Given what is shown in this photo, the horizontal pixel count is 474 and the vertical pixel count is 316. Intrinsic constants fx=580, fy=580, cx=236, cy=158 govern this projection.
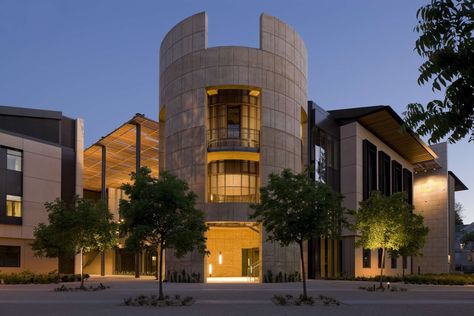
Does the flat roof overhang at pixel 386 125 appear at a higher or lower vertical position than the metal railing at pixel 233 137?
higher

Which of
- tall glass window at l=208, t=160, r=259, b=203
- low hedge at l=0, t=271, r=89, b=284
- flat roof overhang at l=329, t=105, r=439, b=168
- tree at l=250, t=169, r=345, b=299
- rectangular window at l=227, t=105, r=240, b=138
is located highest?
flat roof overhang at l=329, t=105, r=439, b=168

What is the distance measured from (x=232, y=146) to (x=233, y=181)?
361 cm

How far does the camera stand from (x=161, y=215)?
23.2m

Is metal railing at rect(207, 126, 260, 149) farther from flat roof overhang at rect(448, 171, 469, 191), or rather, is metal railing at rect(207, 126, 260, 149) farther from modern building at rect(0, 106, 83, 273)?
flat roof overhang at rect(448, 171, 469, 191)

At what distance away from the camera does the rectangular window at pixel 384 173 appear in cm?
6066

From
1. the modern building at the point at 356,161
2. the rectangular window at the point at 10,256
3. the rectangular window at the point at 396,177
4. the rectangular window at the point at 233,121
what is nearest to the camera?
the rectangular window at the point at 233,121

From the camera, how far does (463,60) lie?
6664mm

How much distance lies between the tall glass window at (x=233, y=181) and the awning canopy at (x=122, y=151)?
1320 centimetres

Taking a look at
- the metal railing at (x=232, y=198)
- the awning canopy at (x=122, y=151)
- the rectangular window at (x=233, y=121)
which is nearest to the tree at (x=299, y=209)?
the metal railing at (x=232, y=198)

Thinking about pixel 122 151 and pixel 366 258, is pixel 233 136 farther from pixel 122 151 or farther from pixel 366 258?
pixel 122 151

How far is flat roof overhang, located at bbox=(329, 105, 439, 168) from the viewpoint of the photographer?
53.5 meters

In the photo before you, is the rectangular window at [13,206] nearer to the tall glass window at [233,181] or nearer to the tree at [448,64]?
the tall glass window at [233,181]

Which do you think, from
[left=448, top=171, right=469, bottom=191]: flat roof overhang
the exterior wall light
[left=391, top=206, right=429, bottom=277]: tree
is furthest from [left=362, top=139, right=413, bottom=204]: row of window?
[left=448, top=171, right=469, bottom=191]: flat roof overhang

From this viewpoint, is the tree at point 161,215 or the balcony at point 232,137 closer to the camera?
the tree at point 161,215
